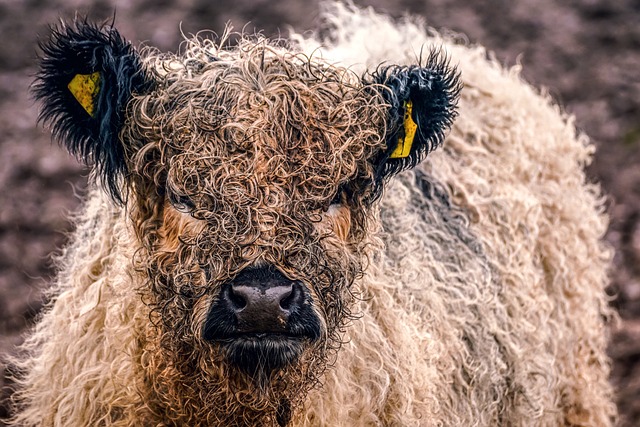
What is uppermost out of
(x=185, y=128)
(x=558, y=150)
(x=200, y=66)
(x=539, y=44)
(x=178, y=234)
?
(x=539, y=44)

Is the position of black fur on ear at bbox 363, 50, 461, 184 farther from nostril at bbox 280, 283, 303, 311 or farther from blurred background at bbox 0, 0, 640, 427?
blurred background at bbox 0, 0, 640, 427

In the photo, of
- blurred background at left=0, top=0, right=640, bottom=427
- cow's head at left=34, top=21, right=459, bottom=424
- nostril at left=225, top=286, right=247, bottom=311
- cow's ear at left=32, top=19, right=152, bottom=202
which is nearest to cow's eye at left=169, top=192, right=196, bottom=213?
cow's head at left=34, top=21, right=459, bottom=424

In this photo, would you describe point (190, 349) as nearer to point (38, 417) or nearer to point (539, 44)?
point (38, 417)

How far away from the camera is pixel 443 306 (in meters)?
4.54

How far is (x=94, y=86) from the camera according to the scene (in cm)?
364

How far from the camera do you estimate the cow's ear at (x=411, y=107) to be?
379cm

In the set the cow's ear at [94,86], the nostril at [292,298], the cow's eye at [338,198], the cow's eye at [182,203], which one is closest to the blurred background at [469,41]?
the cow's ear at [94,86]

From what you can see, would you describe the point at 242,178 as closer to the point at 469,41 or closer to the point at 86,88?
the point at 86,88

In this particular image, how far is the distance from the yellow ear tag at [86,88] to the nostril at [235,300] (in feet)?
3.07

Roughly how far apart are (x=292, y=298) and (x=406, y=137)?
0.94 metres

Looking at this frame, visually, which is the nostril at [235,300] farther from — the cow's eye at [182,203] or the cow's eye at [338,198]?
the cow's eye at [338,198]

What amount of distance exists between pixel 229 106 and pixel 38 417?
168 centimetres

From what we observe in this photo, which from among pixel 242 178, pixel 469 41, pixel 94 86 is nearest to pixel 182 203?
pixel 242 178

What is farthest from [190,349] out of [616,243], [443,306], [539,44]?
[539,44]
